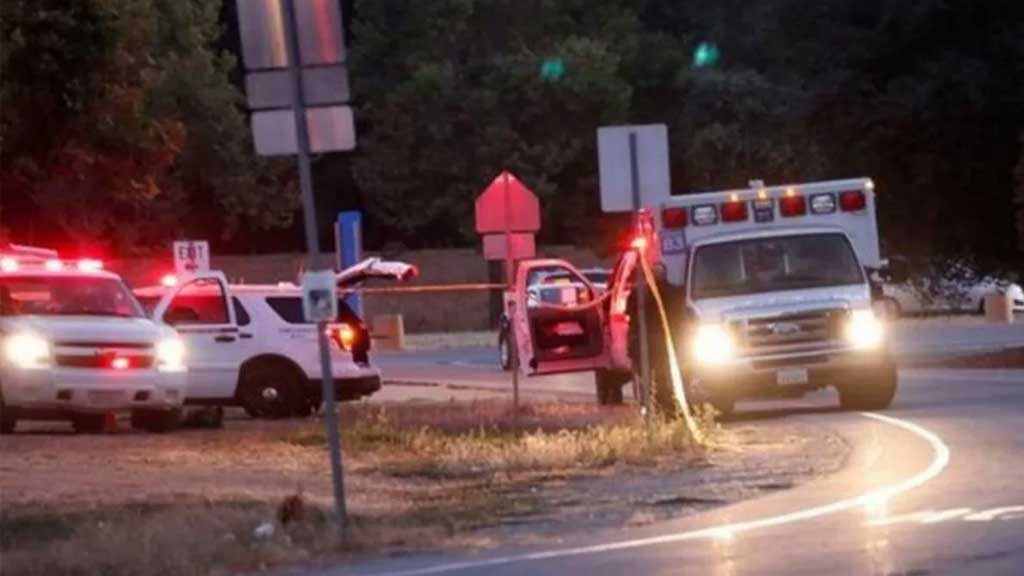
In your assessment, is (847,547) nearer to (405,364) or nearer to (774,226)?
(774,226)

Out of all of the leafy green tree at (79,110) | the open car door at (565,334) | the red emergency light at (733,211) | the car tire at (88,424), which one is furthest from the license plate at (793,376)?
the leafy green tree at (79,110)

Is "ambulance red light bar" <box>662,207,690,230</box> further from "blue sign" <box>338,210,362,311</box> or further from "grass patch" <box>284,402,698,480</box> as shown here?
"blue sign" <box>338,210,362,311</box>

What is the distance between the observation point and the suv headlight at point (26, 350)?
24.2 m

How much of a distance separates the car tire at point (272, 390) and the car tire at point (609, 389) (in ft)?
12.9

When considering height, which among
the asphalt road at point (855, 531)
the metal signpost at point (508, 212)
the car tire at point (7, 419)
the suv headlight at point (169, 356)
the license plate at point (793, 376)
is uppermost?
the metal signpost at point (508, 212)

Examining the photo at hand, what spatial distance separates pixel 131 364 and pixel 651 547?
36.1 ft

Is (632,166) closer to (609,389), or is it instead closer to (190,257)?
(609,389)

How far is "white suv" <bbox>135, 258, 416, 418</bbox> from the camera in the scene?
1145 inches

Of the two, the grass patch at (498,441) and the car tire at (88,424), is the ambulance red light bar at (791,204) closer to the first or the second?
the grass patch at (498,441)

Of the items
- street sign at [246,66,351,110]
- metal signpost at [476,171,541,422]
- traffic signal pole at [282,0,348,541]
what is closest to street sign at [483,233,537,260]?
metal signpost at [476,171,541,422]

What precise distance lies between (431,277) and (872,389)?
36.9 m

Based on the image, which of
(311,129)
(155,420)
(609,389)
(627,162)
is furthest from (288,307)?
(311,129)

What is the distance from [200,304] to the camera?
29.5 meters

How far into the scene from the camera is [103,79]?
26812 mm
